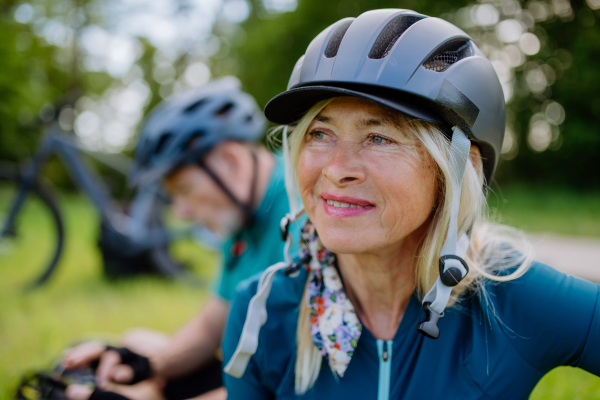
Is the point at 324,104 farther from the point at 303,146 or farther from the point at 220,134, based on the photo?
the point at 220,134

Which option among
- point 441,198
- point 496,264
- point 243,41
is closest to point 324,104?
point 441,198

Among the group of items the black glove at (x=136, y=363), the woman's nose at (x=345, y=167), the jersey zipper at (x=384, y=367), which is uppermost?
the woman's nose at (x=345, y=167)

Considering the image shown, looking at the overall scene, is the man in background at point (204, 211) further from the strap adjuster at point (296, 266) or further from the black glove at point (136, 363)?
the strap adjuster at point (296, 266)

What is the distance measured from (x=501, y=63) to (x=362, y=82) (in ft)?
48.3

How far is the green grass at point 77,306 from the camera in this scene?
2.39 meters

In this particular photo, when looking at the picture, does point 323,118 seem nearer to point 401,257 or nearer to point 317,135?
point 317,135

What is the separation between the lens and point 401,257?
1.47 meters

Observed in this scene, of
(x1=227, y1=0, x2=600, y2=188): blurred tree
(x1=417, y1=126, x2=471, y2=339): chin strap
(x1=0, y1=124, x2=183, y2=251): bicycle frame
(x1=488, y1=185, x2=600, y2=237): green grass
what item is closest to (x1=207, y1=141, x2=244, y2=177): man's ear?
(x1=417, y1=126, x2=471, y2=339): chin strap

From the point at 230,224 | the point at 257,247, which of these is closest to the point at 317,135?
the point at 257,247

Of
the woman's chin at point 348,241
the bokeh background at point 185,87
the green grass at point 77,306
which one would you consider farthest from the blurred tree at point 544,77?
the woman's chin at point 348,241

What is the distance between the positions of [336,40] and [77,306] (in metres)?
3.64

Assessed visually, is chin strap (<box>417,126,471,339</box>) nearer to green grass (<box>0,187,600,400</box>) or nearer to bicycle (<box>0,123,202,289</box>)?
green grass (<box>0,187,600,400</box>)

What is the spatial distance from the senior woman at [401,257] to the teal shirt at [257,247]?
707 millimetres

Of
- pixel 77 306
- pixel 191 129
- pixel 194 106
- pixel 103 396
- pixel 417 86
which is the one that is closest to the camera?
pixel 417 86
